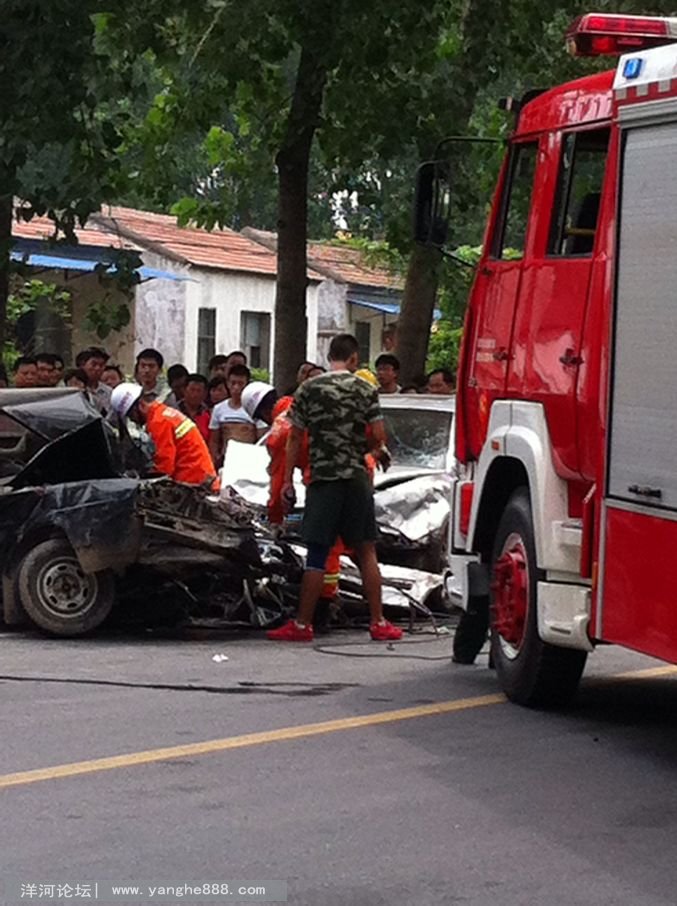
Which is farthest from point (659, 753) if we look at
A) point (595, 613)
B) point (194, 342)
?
point (194, 342)

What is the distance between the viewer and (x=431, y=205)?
11.5 metres

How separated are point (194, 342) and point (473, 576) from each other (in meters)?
35.7

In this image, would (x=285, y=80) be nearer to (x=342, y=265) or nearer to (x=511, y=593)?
(x=511, y=593)

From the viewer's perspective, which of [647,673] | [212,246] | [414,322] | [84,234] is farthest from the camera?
[212,246]

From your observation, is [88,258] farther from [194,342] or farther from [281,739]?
[281,739]

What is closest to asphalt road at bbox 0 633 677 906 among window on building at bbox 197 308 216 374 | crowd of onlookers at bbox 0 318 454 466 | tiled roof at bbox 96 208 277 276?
crowd of onlookers at bbox 0 318 454 466

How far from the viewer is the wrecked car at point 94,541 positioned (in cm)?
1344

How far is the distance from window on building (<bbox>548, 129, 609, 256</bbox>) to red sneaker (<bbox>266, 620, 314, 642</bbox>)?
153 inches

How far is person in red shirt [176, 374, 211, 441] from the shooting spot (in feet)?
60.0

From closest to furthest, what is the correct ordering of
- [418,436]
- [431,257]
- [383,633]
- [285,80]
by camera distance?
[383,633]
[418,436]
[431,257]
[285,80]

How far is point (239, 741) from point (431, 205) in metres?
3.36

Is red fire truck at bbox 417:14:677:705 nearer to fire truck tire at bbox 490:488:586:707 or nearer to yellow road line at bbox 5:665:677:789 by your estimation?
fire truck tire at bbox 490:488:586:707

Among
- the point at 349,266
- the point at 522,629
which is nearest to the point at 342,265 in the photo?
the point at 349,266

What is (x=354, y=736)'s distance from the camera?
9.60 metres
